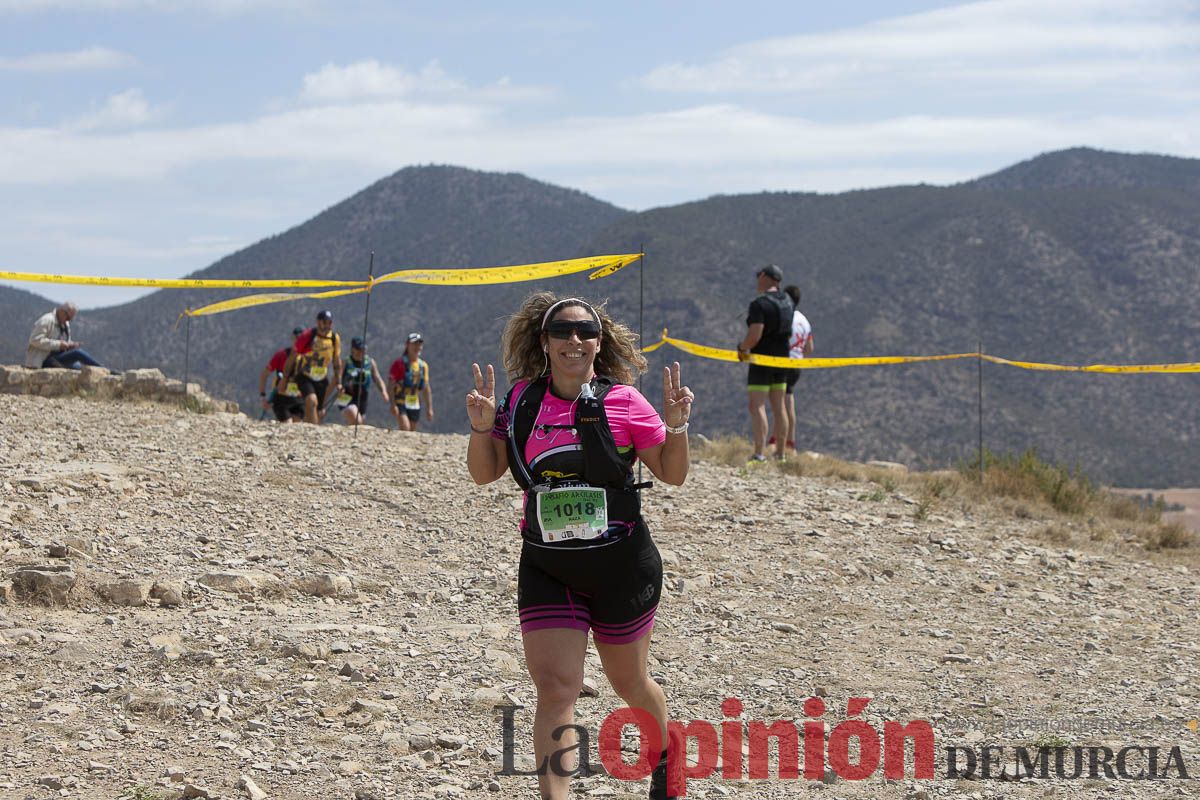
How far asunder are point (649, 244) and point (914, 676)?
68.9 metres

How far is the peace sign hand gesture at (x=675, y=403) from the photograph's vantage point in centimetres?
438

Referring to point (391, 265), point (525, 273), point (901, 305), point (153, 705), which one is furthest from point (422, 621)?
point (391, 265)

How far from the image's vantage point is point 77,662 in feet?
19.1

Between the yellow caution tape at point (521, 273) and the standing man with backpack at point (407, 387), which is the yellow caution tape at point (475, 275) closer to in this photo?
the yellow caution tape at point (521, 273)

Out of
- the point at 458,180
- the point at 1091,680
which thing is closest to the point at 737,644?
the point at 1091,680

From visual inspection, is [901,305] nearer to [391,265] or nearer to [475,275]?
[391,265]

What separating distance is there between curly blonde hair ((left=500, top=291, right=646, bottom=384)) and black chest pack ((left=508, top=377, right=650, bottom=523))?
323mm

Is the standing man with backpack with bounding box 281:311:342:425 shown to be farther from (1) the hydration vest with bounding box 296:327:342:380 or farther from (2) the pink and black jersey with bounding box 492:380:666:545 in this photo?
(2) the pink and black jersey with bounding box 492:380:666:545

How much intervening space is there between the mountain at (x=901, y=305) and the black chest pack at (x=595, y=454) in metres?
39.6

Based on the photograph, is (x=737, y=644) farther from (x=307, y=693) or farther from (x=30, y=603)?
(x=30, y=603)

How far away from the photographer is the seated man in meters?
13.4

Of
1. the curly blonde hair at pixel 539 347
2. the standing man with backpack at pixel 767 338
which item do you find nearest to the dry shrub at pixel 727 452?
the standing man with backpack at pixel 767 338

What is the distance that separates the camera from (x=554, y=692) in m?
4.07

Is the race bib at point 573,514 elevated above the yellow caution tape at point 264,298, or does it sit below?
below
